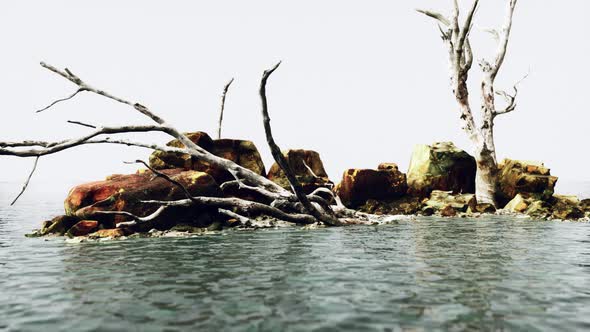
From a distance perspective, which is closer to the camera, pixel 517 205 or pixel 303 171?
pixel 303 171

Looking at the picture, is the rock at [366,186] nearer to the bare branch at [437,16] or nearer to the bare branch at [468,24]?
the bare branch at [468,24]

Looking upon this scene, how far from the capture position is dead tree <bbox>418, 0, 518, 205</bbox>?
78.5 feet

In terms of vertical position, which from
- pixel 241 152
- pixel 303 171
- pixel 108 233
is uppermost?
pixel 241 152

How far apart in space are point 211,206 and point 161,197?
178 cm

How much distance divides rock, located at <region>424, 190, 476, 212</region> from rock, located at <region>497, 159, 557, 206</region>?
265 centimetres

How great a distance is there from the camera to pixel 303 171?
859 inches

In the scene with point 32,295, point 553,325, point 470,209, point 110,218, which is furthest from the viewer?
point 470,209

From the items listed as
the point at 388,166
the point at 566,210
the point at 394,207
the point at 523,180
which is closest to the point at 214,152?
the point at 394,207

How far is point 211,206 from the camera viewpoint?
16875 millimetres

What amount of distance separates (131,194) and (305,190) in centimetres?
780

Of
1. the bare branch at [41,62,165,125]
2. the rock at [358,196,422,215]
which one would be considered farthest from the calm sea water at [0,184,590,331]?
the rock at [358,196,422,215]

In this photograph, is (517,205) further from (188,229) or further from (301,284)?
(301,284)

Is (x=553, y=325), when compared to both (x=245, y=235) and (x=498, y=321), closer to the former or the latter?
(x=498, y=321)

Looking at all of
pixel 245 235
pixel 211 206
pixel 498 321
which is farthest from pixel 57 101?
pixel 498 321
